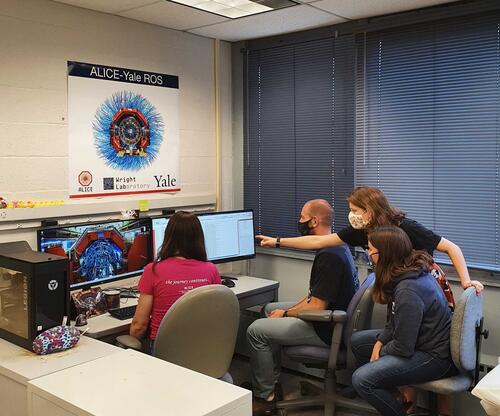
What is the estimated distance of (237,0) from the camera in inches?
122

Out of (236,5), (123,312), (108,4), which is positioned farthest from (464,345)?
(108,4)

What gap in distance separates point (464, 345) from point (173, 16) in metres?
2.46

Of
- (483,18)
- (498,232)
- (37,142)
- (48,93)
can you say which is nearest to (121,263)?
(37,142)

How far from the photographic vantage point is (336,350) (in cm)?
289

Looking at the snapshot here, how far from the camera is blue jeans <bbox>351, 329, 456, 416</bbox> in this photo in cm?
251

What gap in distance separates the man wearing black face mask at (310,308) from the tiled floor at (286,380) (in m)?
0.22

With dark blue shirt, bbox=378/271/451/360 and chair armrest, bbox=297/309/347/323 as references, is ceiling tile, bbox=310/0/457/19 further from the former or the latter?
chair armrest, bbox=297/309/347/323

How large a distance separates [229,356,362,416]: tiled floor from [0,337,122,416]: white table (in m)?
1.51

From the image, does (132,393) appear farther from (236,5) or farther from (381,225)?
(236,5)

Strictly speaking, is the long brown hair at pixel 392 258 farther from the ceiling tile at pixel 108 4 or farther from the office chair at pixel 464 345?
the ceiling tile at pixel 108 4

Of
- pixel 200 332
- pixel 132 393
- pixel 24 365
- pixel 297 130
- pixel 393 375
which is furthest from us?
pixel 297 130

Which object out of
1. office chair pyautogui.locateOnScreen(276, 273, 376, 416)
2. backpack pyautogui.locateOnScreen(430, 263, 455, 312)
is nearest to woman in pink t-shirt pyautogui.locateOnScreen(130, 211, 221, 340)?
office chair pyautogui.locateOnScreen(276, 273, 376, 416)

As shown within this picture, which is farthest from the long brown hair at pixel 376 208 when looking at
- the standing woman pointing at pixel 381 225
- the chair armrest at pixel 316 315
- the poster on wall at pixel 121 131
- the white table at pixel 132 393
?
→ the white table at pixel 132 393

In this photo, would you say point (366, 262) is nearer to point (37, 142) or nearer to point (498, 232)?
point (498, 232)
